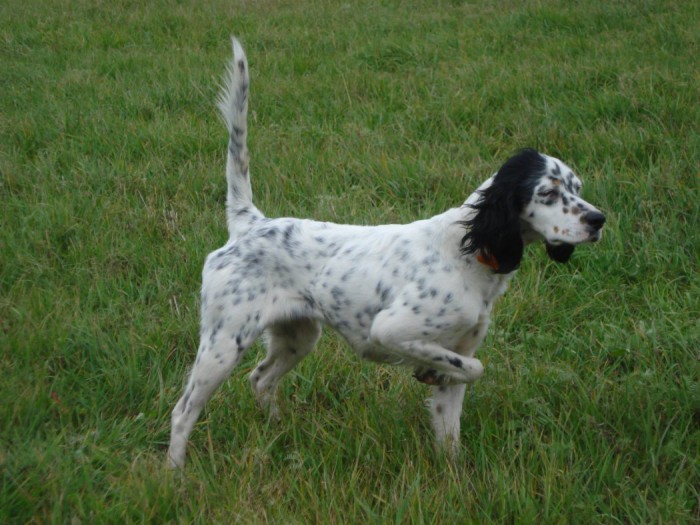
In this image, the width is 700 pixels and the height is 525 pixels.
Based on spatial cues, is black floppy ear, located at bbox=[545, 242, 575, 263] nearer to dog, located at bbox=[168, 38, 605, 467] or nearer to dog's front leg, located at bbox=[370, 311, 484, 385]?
dog, located at bbox=[168, 38, 605, 467]

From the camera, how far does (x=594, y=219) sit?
9.63 feet

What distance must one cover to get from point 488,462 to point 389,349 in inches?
22.6

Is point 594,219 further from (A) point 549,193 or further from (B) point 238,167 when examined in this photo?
(B) point 238,167

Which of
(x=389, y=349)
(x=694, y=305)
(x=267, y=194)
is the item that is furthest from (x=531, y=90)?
(x=389, y=349)

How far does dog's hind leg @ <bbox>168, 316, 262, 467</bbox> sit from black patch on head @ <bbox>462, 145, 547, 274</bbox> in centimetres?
103

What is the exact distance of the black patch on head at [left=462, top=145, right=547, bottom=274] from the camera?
9.98ft

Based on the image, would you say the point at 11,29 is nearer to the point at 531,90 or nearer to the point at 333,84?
the point at 333,84

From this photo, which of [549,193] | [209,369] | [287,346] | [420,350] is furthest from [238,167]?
[549,193]

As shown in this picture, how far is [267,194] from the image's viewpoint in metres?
5.38

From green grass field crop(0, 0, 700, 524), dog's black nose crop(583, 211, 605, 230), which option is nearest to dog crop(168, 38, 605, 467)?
dog's black nose crop(583, 211, 605, 230)

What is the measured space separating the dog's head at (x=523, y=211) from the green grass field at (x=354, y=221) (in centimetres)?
69

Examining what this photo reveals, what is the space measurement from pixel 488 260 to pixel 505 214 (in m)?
0.19

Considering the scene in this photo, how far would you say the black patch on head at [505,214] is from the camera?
9.98ft

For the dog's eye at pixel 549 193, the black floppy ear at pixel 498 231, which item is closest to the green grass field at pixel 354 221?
the black floppy ear at pixel 498 231
